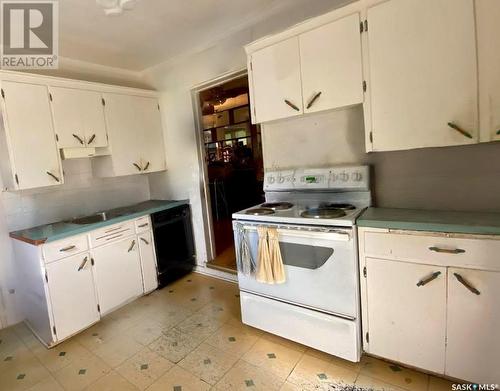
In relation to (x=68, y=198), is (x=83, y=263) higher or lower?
lower

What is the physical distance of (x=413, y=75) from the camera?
5.12 feet

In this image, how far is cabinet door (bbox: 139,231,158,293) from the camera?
9.32 ft

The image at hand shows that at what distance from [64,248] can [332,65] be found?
7.90 ft

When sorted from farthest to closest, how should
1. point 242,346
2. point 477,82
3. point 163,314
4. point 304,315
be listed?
1. point 163,314
2. point 242,346
3. point 304,315
4. point 477,82

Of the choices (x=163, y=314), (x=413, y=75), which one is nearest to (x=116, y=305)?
(x=163, y=314)

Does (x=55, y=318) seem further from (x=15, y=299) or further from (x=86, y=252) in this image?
(x=15, y=299)

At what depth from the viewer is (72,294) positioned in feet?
7.43

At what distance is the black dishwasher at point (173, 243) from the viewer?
2.99m

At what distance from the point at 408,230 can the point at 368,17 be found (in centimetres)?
126

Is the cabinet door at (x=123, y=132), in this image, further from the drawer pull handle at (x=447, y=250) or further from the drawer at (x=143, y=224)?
the drawer pull handle at (x=447, y=250)

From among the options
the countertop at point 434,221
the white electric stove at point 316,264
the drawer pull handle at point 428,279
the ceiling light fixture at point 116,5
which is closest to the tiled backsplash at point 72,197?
the ceiling light fixture at point 116,5

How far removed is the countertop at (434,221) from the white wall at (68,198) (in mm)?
2770

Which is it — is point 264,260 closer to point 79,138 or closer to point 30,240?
point 30,240

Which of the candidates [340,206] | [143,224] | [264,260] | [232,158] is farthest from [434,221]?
[232,158]
